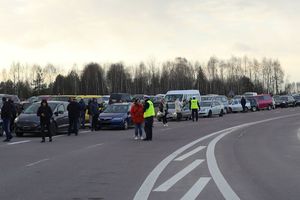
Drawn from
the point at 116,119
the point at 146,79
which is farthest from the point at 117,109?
the point at 146,79

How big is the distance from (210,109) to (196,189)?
35392 millimetres

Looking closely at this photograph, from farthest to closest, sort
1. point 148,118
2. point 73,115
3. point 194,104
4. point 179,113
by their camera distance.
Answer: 1. point 179,113
2. point 194,104
3. point 73,115
4. point 148,118

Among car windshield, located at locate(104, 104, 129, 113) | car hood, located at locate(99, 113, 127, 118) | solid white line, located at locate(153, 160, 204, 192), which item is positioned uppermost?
car windshield, located at locate(104, 104, 129, 113)

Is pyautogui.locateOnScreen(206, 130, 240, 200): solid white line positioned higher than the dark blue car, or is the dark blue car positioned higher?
the dark blue car

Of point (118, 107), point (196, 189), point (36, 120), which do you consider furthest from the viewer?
point (118, 107)

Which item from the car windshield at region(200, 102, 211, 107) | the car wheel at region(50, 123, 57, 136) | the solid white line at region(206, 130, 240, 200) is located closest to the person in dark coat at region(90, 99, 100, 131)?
the car wheel at region(50, 123, 57, 136)

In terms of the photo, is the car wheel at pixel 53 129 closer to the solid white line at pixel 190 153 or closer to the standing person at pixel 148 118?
the standing person at pixel 148 118

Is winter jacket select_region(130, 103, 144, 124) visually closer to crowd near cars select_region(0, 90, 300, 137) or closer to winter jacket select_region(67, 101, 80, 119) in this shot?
crowd near cars select_region(0, 90, 300, 137)

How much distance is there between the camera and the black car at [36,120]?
21.9 m

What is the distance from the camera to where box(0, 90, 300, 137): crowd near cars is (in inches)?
885

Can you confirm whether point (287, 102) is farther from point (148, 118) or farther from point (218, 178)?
point (218, 178)

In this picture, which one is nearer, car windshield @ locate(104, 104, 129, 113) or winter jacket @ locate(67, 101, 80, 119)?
winter jacket @ locate(67, 101, 80, 119)

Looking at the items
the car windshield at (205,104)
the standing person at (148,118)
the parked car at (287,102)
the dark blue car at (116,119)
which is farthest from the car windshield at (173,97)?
the parked car at (287,102)

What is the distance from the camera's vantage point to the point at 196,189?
350 inches
